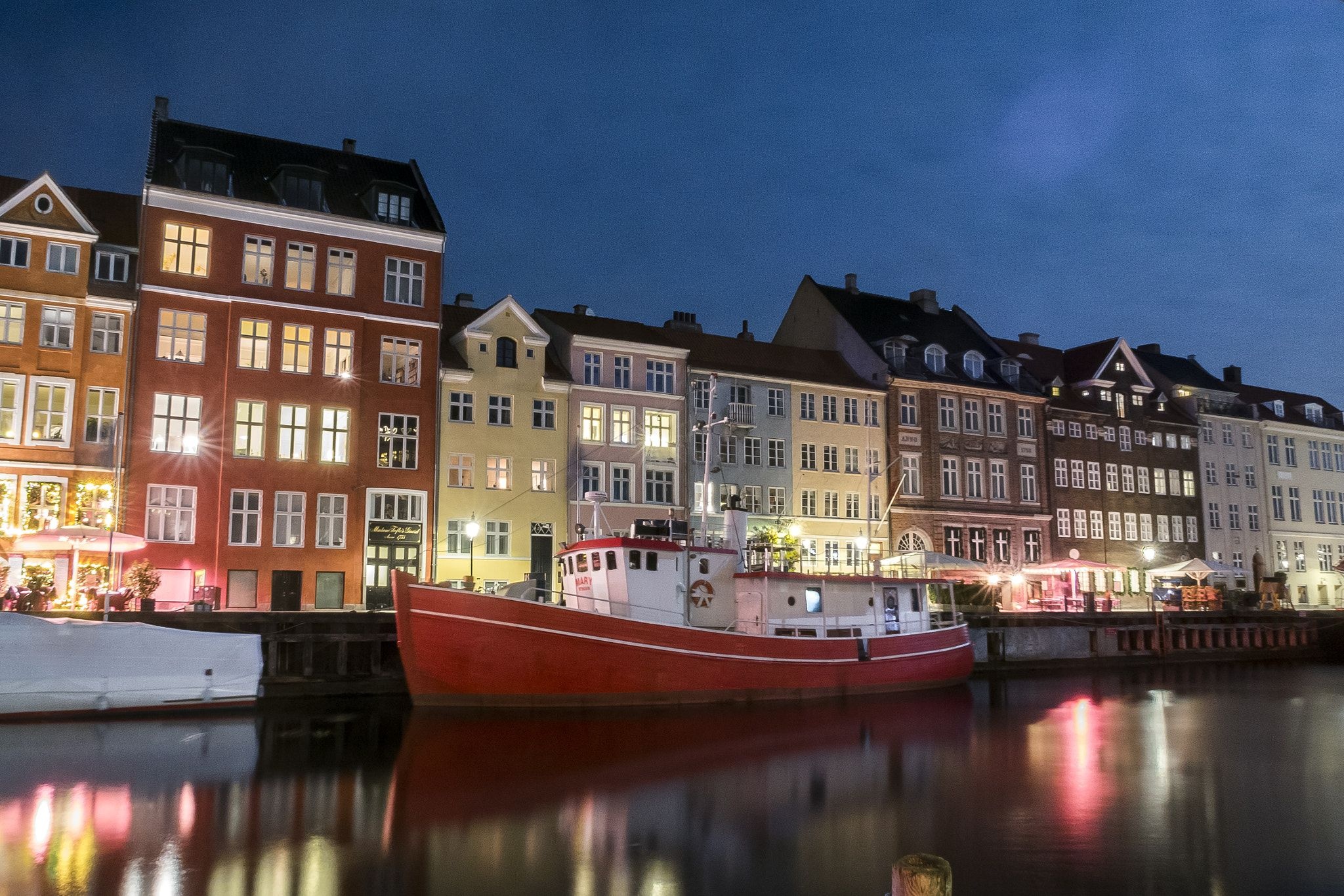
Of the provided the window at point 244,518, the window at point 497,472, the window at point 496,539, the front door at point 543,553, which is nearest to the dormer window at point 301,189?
the window at point 244,518

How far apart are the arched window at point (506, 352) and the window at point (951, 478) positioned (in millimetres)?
22071

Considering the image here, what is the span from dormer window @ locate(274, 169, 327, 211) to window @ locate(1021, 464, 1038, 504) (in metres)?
35.6

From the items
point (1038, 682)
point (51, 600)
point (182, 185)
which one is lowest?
point (1038, 682)

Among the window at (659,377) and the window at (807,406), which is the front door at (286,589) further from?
the window at (807,406)

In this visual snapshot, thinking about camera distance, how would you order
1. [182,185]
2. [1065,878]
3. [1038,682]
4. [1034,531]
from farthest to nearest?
1. [1034,531]
2. [1038,682]
3. [182,185]
4. [1065,878]

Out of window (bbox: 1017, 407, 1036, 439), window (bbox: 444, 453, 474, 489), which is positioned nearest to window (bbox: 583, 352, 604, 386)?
window (bbox: 444, 453, 474, 489)

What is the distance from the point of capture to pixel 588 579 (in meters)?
27.2

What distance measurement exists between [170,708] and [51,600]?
6.81 meters

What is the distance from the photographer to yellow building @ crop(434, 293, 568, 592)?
37.4 metres

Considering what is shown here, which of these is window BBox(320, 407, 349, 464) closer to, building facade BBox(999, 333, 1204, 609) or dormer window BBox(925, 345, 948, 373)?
dormer window BBox(925, 345, 948, 373)

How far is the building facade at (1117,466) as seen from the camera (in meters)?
54.5

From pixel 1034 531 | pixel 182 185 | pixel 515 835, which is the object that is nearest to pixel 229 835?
pixel 515 835

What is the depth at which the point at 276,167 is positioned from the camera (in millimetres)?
37031

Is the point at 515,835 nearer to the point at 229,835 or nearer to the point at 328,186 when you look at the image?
the point at 229,835
